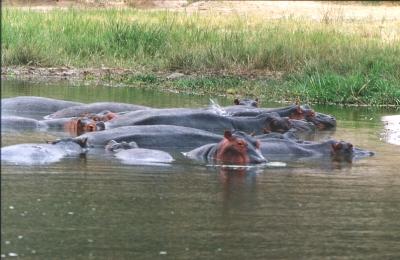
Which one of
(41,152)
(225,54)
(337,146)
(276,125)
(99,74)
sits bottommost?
(99,74)

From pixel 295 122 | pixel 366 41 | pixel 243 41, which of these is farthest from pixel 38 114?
pixel 366 41

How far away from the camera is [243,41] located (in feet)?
60.3

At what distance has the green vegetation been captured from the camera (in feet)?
50.5

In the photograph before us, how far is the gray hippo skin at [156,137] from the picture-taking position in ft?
29.6

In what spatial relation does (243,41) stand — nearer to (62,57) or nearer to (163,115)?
(62,57)

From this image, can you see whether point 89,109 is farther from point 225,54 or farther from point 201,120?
point 225,54

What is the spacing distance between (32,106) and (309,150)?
3.46m

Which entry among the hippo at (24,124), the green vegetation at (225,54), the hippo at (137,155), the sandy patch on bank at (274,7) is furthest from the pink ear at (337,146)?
the sandy patch on bank at (274,7)

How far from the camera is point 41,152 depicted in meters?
7.47

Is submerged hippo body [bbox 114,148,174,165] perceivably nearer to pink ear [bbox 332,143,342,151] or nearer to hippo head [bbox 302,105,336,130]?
pink ear [bbox 332,143,342,151]

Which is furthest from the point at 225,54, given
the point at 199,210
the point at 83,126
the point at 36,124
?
the point at 199,210

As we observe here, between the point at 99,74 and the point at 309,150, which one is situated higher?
the point at 309,150

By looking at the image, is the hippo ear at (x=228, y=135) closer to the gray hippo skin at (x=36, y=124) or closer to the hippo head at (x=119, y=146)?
the hippo head at (x=119, y=146)

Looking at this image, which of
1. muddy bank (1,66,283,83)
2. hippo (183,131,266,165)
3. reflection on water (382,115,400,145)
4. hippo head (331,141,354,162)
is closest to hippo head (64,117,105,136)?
hippo (183,131,266,165)
